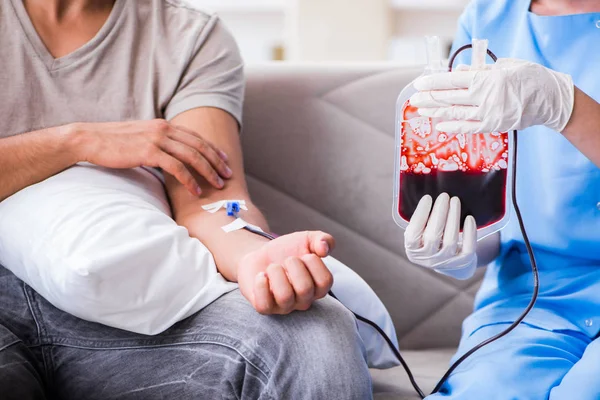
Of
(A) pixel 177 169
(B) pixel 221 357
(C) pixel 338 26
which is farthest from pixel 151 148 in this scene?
(C) pixel 338 26

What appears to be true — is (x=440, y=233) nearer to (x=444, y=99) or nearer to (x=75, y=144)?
(x=444, y=99)

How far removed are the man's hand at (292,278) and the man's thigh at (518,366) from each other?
10.3 inches

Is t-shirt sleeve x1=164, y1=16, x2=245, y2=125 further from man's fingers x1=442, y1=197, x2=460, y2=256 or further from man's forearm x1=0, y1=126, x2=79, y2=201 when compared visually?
man's fingers x1=442, y1=197, x2=460, y2=256

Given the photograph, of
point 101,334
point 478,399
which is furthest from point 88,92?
point 478,399

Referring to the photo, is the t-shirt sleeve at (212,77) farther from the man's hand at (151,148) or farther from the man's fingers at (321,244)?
the man's fingers at (321,244)

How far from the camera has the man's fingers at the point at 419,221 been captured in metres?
1.13

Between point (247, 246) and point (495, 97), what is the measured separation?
16.3 inches

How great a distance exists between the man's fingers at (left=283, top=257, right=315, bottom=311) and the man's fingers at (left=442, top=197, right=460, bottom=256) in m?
0.24

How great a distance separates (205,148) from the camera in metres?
1.29

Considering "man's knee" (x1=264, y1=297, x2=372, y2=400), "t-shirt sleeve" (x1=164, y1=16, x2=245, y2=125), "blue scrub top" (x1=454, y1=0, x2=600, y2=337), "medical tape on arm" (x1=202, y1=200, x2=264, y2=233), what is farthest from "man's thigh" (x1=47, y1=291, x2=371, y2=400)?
"t-shirt sleeve" (x1=164, y1=16, x2=245, y2=125)

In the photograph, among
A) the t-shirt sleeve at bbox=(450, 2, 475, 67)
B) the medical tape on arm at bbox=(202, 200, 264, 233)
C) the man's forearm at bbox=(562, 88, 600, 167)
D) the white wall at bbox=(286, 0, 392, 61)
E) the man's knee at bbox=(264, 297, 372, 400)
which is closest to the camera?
the man's knee at bbox=(264, 297, 372, 400)

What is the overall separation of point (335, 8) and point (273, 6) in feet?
1.42

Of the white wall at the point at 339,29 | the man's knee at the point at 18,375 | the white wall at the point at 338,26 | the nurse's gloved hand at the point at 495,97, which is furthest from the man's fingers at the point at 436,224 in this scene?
the white wall at the point at 339,29

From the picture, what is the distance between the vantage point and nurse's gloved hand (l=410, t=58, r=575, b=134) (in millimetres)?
1050
